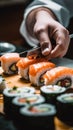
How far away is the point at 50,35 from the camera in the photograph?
2.02m

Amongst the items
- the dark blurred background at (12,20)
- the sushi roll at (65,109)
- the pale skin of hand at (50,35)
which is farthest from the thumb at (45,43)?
the dark blurred background at (12,20)

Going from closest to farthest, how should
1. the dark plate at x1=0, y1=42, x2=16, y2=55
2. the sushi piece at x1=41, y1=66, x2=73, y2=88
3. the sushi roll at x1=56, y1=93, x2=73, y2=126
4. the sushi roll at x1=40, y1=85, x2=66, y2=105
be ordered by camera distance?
the sushi roll at x1=56, y1=93, x2=73, y2=126 → the sushi roll at x1=40, y1=85, x2=66, y2=105 → the sushi piece at x1=41, y1=66, x2=73, y2=88 → the dark plate at x1=0, y1=42, x2=16, y2=55

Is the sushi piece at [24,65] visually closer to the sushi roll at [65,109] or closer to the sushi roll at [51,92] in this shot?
the sushi roll at [51,92]

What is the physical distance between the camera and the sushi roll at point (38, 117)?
129 cm

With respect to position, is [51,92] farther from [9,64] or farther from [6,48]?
[6,48]

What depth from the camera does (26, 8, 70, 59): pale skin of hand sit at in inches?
75.6

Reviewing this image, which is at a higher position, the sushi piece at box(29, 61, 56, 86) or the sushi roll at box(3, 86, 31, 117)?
the sushi piece at box(29, 61, 56, 86)

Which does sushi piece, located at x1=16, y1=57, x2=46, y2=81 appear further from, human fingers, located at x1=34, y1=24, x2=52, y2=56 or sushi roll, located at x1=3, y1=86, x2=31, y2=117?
sushi roll, located at x1=3, y1=86, x2=31, y2=117

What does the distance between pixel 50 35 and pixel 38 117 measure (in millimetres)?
816

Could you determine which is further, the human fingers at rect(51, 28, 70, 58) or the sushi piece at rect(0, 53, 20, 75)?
the sushi piece at rect(0, 53, 20, 75)

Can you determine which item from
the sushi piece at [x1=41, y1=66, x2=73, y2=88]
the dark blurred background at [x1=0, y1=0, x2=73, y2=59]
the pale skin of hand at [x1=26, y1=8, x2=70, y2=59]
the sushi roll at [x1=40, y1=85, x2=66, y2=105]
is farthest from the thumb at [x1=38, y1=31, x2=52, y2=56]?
the dark blurred background at [x1=0, y1=0, x2=73, y2=59]

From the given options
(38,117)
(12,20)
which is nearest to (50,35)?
(38,117)

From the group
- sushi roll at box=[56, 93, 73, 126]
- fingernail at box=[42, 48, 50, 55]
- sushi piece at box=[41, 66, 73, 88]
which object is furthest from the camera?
fingernail at box=[42, 48, 50, 55]

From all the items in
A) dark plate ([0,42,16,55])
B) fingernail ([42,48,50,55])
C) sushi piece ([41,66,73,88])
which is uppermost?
fingernail ([42,48,50,55])
